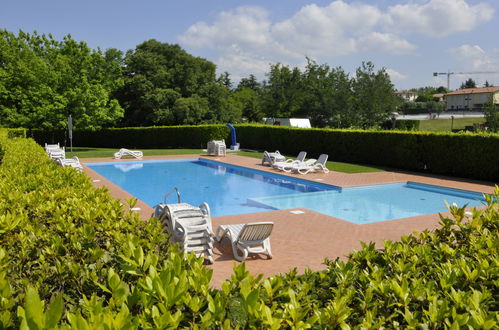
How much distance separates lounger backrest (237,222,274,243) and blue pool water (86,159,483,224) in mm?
5248

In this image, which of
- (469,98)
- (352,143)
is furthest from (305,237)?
(469,98)

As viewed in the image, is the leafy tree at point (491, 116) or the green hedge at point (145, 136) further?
the leafy tree at point (491, 116)

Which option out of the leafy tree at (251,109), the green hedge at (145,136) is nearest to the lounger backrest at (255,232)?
the green hedge at (145,136)

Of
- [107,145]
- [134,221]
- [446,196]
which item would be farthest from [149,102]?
[134,221]

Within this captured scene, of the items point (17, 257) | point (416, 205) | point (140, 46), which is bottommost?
point (416, 205)

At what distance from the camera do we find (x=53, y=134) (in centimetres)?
3625

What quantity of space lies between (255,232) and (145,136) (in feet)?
99.0

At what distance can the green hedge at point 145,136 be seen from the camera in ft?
111

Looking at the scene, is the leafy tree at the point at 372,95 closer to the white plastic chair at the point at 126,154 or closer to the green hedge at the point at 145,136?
the green hedge at the point at 145,136

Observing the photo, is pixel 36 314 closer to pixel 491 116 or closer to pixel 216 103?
pixel 491 116

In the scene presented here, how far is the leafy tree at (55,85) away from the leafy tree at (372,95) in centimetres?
2843

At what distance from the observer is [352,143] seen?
75.9ft

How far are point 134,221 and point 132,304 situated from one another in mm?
2145

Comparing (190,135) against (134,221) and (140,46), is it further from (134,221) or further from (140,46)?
(134,221)
